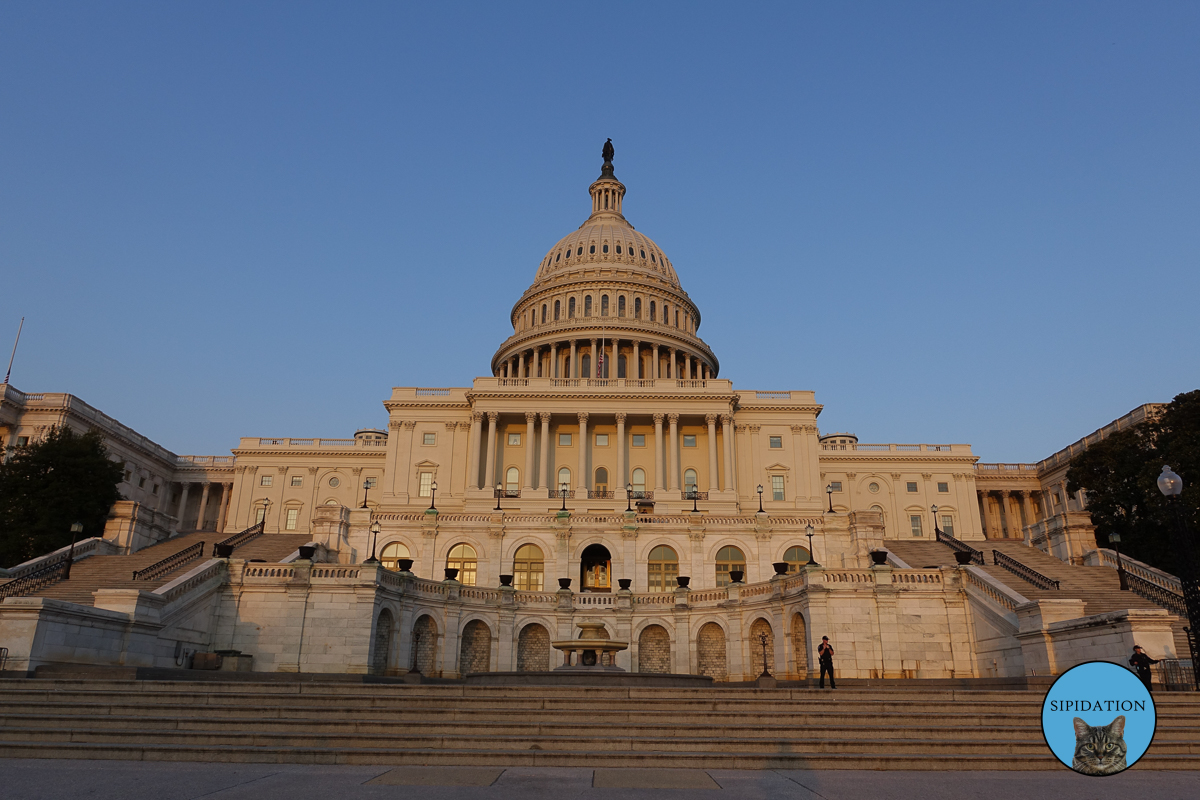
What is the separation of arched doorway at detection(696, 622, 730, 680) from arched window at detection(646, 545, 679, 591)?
7775mm

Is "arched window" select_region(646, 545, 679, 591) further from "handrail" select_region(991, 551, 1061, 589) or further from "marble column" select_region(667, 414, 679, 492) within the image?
"marble column" select_region(667, 414, 679, 492)

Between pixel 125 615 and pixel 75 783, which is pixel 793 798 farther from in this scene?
pixel 125 615

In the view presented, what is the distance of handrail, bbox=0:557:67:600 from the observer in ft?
104

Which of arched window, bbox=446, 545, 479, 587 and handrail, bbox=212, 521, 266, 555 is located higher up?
handrail, bbox=212, 521, 266, 555

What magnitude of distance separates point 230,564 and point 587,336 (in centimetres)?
6788

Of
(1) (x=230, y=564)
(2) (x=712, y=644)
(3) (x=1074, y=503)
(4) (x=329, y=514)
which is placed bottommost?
(2) (x=712, y=644)

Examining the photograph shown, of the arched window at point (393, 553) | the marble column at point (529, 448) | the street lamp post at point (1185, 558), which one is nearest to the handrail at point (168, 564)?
the arched window at point (393, 553)

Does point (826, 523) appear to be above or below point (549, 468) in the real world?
below

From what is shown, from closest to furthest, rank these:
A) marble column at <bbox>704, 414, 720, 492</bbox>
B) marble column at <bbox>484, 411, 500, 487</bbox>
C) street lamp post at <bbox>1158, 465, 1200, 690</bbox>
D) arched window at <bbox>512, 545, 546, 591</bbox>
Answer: street lamp post at <bbox>1158, 465, 1200, 690</bbox>
arched window at <bbox>512, 545, 546, 591</bbox>
marble column at <bbox>704, 414, 720, 492</bbox>
marble column at <bbox>484, 411, 500, 487</bbox>

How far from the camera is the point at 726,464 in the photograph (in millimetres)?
76625

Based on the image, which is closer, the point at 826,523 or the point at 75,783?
the point at 75,783

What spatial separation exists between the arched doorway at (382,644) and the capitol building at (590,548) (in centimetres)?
12

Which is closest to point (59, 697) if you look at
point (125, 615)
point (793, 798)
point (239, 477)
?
point (125, 615)

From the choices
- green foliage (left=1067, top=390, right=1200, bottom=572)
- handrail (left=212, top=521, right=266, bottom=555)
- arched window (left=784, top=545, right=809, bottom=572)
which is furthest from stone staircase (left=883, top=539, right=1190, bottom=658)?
handrail (left=212, top=521, right=266, bottom=555)
